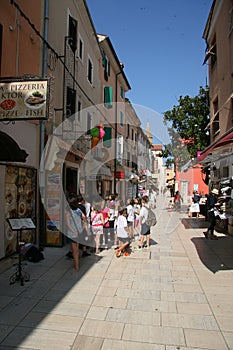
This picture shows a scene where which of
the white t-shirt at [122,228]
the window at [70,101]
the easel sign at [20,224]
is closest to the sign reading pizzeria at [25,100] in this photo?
the easel sign at [20,224]

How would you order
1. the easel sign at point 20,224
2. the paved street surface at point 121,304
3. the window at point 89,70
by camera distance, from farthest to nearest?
the window at point 89,70 → the easel sign at point 20,224 → the paved street surface at point 121,304

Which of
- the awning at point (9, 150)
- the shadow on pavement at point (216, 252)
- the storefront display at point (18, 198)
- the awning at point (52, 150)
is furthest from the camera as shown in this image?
the awning at point (52, 150)

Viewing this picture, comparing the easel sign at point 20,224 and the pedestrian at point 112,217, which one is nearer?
the easel sign at point 20,224

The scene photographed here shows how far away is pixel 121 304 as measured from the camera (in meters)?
4.79

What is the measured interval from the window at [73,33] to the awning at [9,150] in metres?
7.45

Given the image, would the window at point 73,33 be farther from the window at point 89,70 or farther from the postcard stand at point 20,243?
the postcard stand at point 20,243

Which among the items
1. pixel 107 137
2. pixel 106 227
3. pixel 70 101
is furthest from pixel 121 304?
pixel 107 137

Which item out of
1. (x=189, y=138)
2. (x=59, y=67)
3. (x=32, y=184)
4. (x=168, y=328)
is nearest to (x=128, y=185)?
(x=189, y=138)

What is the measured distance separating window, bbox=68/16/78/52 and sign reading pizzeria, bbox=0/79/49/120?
715 centimetres

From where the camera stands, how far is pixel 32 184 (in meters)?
8.21

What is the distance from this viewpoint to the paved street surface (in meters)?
3.68

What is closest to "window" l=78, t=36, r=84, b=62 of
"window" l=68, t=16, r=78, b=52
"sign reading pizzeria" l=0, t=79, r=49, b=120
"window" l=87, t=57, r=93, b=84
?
"window" l=68, t=16, r=78, b=52

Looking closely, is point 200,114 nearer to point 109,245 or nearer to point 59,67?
point 59,67

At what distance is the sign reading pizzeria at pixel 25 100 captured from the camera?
207 inches
